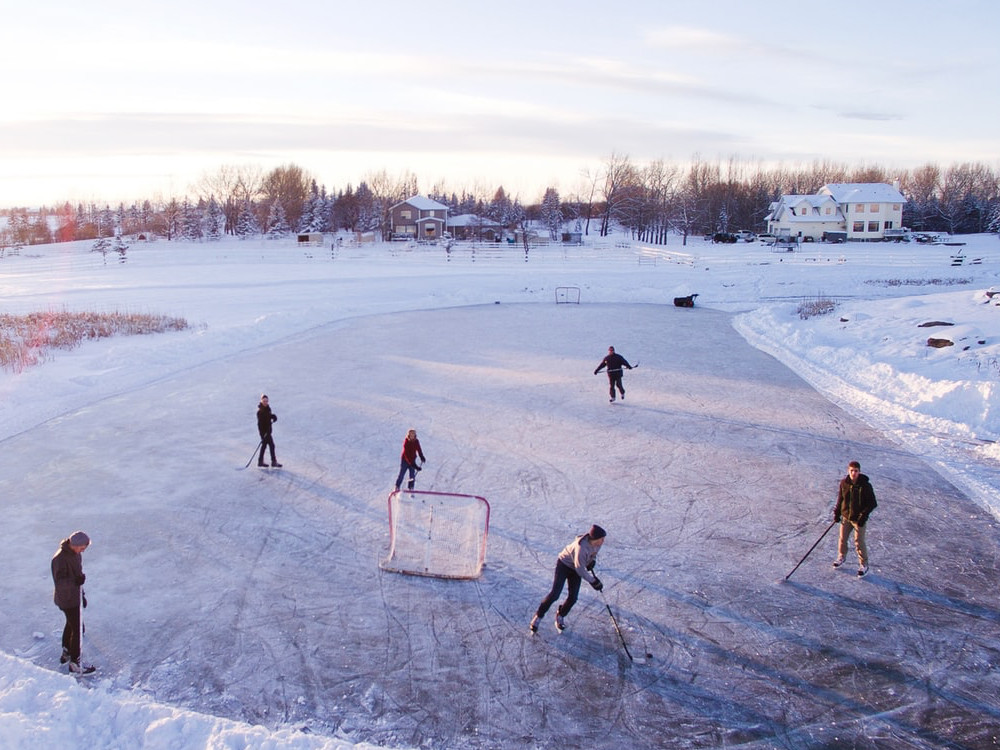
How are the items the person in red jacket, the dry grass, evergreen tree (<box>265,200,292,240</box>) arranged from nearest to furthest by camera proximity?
the person in red jacket, the dry grass, evergreen tree (<box>265,200,292,240</box>)

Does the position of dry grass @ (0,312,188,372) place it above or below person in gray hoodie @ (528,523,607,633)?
above

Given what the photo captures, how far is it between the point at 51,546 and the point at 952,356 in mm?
20339

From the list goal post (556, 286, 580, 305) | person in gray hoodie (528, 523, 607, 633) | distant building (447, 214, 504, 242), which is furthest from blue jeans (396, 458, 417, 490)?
distant building (447, 214, 504, 242)

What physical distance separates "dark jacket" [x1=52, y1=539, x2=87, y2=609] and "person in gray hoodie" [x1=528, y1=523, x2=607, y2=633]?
4.43 meters

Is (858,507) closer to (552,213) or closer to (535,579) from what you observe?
(535,579)

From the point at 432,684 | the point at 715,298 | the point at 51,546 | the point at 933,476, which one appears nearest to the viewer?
the point at 432,684

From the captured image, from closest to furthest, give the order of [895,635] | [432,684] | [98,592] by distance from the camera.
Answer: [432,684] < [895,635] < [98,592]

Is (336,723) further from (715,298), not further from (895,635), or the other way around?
(715,298)

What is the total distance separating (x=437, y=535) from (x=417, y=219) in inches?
3129

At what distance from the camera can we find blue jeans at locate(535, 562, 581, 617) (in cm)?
728

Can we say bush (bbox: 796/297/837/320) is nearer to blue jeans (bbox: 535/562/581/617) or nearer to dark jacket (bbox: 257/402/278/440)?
dark jacket (bbox: 257/402/278/440)

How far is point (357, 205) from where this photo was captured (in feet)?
343

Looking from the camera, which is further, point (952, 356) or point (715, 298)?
point (715, 298)

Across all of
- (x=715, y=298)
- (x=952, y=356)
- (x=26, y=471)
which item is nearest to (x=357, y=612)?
(x=26, y=471)
